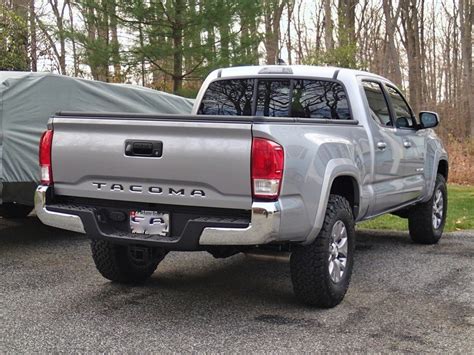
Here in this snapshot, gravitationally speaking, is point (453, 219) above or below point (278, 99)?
below

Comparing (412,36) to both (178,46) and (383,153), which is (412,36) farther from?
(383,153)

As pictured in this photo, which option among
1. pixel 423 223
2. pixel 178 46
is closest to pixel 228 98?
pixel 423 223

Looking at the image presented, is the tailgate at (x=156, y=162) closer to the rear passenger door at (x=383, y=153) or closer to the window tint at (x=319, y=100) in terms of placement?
the window tint at (x=319, y=100)

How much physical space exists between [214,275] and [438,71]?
32.5 m

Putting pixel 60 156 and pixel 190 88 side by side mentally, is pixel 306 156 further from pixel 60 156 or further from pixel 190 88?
pixel 190 88

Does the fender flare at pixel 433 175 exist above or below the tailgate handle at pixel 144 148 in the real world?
below

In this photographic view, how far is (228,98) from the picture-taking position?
20.2 feet

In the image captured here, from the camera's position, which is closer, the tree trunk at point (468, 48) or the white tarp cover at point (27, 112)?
the white tarp cover at point (27, 112)

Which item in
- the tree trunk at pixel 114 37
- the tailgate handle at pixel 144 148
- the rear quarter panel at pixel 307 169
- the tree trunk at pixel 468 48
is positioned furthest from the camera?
the tree trunk at pixel 468 48

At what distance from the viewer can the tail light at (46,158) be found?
184 inches

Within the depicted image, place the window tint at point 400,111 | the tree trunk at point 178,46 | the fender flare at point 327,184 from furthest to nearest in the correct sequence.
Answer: the tree trunk at point 178,46, the window tint at point 400,111, the fender flare at point 327,184

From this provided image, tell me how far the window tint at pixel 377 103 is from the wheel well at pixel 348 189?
948mm

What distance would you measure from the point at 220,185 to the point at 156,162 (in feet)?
1.65

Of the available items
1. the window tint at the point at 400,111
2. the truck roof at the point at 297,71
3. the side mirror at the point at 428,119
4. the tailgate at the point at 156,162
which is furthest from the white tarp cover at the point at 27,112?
the side mirror at the point at 428,119
